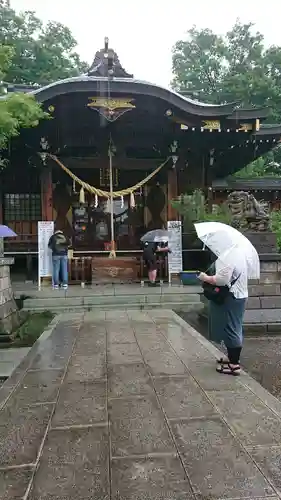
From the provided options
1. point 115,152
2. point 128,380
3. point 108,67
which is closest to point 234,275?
point 128,380

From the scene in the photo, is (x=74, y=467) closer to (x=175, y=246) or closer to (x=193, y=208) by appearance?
(x=193, y=208)

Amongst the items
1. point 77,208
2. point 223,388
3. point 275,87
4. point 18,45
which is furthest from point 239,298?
point 18,45

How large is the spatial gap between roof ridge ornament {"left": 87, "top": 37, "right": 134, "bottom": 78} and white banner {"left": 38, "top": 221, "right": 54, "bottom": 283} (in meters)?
5.17

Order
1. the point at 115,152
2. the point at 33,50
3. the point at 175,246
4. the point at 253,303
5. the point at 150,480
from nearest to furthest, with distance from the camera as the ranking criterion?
the point at 150,480 → the point at 253,303 → the point at 175,246 → the point at 115,152 → the point at 33,50

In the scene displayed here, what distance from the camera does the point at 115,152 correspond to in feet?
44.6

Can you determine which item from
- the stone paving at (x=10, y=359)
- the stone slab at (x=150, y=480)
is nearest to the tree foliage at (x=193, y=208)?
the stone paving at (x=10, y=359)

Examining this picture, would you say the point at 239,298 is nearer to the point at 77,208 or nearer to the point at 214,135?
the point at 214,135

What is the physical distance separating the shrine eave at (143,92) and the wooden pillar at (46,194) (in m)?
2.48

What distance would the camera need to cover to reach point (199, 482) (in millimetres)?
2355

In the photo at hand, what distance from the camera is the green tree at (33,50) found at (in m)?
25.8

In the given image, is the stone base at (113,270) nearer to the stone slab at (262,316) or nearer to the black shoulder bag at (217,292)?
the stone slab at (262,316)

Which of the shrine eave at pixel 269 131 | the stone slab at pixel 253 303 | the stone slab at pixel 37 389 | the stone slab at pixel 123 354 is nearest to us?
the stone slab at pixel 37 389

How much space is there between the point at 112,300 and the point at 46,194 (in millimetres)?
4814

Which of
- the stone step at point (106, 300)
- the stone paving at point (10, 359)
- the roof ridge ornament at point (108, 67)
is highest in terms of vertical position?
the roof ridge ornament at point (108, 67)
